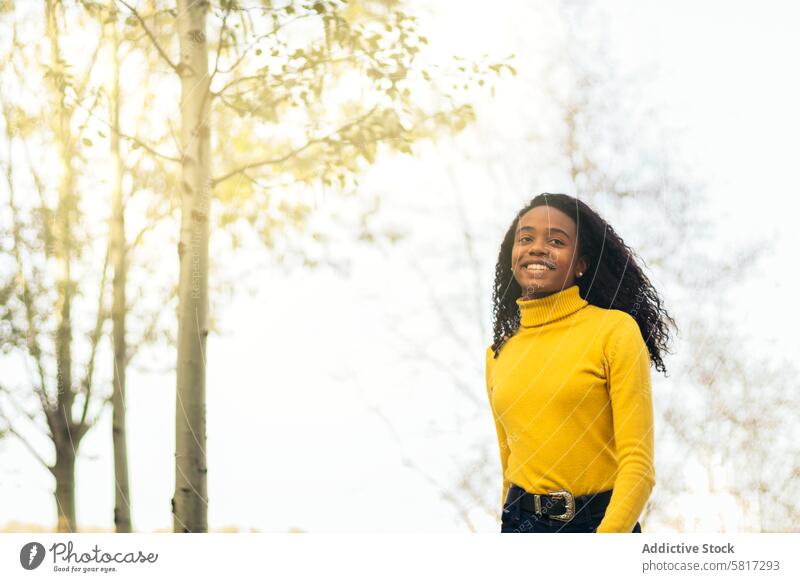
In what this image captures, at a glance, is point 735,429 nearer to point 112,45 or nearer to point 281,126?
point 281,126

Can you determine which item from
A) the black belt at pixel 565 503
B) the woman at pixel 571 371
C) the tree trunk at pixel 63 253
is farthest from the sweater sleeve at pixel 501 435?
the tree trunk at pixel 63 253

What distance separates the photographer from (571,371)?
1.67m

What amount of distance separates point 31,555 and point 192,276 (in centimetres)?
83

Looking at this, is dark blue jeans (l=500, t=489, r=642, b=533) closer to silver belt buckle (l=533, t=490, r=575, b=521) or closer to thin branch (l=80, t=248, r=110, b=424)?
silver belt buckle (l=533, t=490, r=575, b=521)

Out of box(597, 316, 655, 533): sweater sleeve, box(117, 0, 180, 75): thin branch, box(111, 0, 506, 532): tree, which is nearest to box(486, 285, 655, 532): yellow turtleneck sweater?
box(597, 316, 655, 533): sweater sleeve

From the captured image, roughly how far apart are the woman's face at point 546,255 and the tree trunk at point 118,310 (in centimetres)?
105

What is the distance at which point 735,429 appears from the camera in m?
2.27

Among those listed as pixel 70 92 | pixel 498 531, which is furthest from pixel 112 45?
pixel 498 531

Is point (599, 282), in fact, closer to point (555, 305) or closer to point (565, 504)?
point (555, 305)

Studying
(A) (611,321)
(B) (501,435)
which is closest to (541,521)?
(B) (501,435)

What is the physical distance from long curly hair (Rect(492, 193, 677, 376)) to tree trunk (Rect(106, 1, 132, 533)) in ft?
3.20

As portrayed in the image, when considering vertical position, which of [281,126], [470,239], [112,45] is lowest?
[470,239]

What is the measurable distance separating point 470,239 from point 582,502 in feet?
2.26

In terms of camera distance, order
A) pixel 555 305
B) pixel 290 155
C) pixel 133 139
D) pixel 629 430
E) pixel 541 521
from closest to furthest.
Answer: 1. pixel 629 430
2. pixel 541 521
3. pixel 555 305
4. pixel 290 155
5. pixel 133 139
